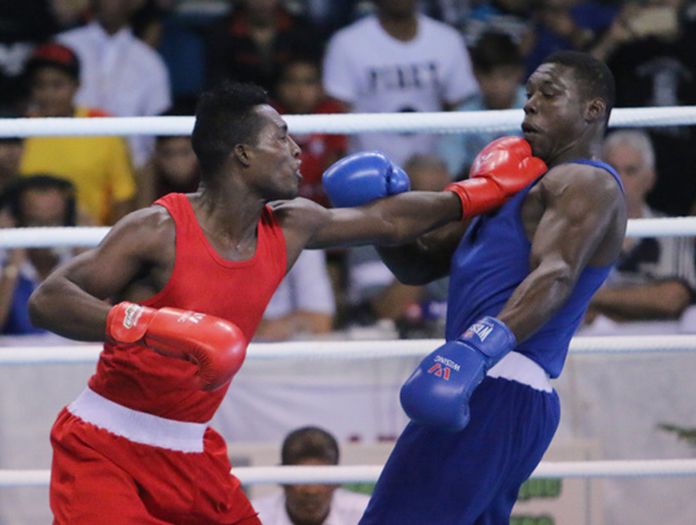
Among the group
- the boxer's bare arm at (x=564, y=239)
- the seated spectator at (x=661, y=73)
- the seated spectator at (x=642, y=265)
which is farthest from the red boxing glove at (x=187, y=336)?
the seated spectator at (x=661, y=73)

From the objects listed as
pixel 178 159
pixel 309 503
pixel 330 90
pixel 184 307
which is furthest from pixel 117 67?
pixel 184 307

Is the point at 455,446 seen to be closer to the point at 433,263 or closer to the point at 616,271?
the point at 433,263

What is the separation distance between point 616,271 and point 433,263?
182 cm

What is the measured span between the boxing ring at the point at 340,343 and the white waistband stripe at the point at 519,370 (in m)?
0.44

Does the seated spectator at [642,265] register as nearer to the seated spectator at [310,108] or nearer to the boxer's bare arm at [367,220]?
the seated spectator at [310,108]

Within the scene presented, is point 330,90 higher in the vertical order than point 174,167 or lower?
higher

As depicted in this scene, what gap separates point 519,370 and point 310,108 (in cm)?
262

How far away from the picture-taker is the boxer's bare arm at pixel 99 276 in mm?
2729

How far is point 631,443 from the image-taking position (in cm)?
444

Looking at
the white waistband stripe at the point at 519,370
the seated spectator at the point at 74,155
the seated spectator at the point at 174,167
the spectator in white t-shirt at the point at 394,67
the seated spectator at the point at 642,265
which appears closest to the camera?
the white waistband stripe at the point at 519,370

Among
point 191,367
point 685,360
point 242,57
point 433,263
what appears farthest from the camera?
point 242,57

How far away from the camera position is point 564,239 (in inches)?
115

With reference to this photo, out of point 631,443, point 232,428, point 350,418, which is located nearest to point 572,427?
point 631,443

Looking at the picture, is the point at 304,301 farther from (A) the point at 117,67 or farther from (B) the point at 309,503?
(A) the point at 117,67
